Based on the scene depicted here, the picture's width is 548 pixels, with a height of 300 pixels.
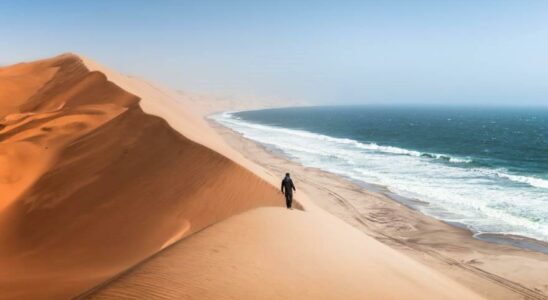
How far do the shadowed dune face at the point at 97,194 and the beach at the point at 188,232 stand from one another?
0.21ft

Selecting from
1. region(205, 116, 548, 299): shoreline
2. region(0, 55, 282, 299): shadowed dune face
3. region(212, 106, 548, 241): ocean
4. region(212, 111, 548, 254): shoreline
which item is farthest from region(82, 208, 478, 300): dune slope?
region(212, 106, 548, 241): ocean

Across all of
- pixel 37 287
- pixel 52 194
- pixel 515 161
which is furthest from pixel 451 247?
pixel 515 161

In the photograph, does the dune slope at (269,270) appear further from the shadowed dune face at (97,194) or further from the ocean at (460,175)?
the ocean at (460,175)

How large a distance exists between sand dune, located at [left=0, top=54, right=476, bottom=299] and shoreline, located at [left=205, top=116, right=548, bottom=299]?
3618 mm

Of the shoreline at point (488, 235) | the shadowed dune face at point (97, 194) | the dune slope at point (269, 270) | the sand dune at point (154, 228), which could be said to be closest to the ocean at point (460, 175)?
the shoreline at point (488, 235)

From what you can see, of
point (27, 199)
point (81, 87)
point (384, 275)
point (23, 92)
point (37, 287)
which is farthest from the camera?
point (23, 92)

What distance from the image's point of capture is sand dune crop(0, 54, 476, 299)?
6238 mm

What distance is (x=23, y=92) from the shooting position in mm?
39938

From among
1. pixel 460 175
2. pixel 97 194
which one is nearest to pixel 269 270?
pixel 97 194

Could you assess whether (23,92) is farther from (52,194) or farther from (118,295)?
(118,295)

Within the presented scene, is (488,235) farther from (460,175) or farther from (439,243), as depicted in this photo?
(460,175)

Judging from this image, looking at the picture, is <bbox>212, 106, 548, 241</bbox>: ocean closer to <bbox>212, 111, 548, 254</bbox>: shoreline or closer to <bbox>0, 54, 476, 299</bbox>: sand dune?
<bbox>212, 111, 548, 254</bbox>: shoreline

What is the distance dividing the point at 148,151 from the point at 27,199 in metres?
4.85

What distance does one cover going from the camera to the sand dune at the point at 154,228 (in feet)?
20.5
